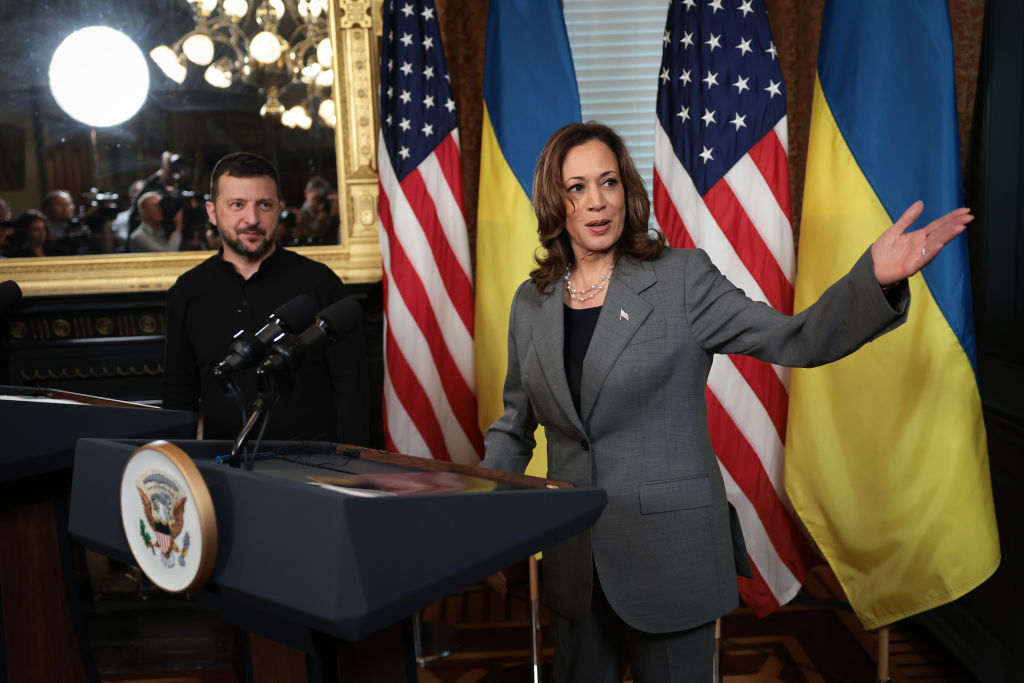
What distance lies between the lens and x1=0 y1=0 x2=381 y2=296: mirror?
374 centimetres

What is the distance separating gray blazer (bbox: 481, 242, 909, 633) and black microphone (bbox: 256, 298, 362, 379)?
552 mm

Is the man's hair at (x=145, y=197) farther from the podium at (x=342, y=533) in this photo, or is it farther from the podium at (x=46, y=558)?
the podium at (x=342, y=533)

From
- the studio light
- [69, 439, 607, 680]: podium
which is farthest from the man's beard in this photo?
the studio light

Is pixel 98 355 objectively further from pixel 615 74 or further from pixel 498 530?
pixel 498 530

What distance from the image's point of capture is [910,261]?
1.36 m

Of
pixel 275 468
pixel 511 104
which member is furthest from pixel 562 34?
pixel 275 468

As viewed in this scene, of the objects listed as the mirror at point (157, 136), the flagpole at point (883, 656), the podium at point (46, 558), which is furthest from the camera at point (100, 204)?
the flagpole at point (883, 656)

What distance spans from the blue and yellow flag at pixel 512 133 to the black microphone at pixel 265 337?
187cm

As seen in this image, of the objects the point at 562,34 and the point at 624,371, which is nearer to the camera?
the point at 624,371

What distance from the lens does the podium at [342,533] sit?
0.87 meters

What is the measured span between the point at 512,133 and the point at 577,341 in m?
1.56

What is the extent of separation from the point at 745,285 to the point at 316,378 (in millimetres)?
1415

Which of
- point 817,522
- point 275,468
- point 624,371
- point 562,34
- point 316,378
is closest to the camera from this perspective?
point 275,468

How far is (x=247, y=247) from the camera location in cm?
239
